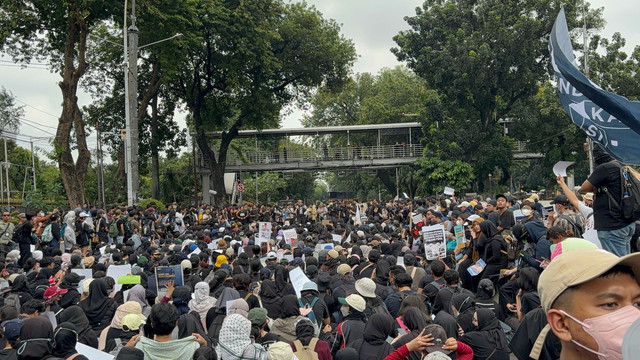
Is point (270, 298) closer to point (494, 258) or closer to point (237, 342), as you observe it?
point (237, 342)

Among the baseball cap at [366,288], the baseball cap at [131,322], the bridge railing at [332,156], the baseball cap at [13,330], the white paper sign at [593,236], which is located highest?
the bridge railing at [332,156]

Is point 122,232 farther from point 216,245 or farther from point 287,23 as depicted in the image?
point 287,23

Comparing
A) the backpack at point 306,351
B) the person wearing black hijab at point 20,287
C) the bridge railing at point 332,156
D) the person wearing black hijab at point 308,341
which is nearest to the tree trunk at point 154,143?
the bridge railing at point 332,156

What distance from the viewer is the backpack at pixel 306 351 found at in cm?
522

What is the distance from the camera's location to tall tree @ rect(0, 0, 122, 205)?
23266 mm

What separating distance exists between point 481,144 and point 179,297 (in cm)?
3188

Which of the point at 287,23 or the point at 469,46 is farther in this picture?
the point at 287,23

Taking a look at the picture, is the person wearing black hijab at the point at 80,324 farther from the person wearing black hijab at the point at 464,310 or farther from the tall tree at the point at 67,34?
the tall tree at the point at 67,34

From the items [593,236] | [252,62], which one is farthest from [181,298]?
[252,62]

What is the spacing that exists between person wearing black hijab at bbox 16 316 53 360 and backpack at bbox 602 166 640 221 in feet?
17.6

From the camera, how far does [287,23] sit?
119 ft

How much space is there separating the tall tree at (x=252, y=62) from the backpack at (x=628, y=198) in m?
28.3

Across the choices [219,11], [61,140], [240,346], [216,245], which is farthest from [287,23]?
[240,346]

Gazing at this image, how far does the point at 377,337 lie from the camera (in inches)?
204
